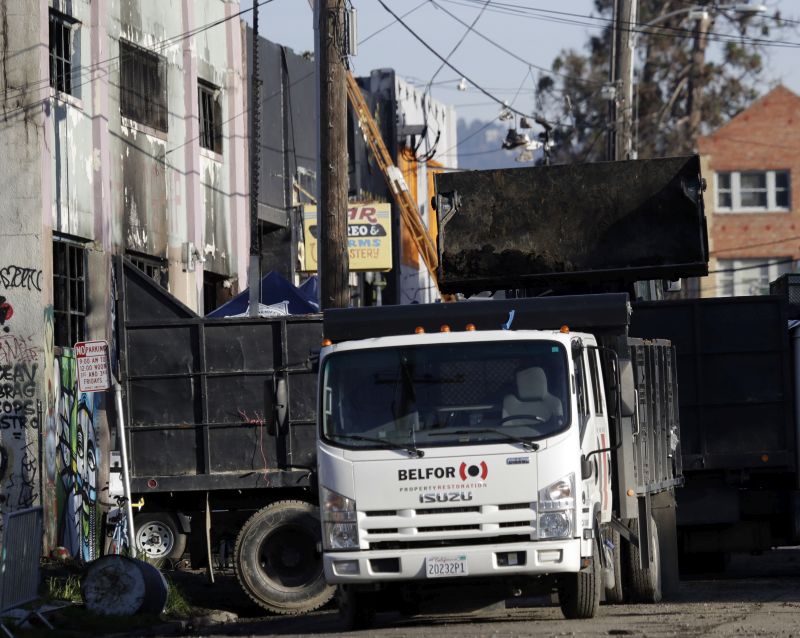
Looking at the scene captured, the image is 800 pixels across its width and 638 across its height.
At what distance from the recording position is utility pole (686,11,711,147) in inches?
2472

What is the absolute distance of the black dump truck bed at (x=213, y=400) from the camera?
626 inches

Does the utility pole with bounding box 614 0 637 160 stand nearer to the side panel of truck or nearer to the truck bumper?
the side panel of truck

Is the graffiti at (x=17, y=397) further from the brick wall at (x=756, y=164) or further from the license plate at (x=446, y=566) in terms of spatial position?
the brick wall at (x=756, y=164)

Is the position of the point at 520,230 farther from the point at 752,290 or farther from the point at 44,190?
the point at 752,290

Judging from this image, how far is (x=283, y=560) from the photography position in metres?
15.8

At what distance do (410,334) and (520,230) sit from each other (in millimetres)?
5936

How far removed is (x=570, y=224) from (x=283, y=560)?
5.35m

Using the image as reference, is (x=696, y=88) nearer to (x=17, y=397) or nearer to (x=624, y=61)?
(x=624, y=61)

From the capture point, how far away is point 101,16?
22.7 m

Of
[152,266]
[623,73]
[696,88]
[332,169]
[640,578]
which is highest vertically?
[696,88]

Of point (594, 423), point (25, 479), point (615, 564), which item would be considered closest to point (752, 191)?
point (25, 479)

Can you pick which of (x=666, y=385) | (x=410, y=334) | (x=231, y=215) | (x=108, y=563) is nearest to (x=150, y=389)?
(x=108, y=563)

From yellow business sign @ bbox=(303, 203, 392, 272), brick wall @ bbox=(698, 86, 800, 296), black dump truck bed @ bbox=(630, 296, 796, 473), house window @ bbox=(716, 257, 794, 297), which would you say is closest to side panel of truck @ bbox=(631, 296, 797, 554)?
black dump truck bed @ bbox=(630, 296, 796, 473)

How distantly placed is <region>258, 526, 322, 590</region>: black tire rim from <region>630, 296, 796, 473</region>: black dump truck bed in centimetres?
424
